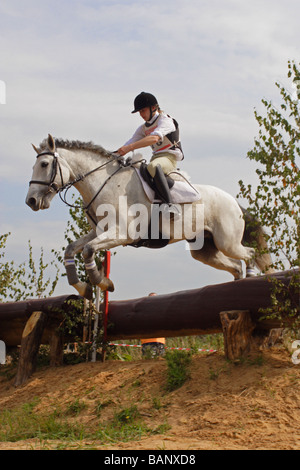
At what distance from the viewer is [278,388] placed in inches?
188

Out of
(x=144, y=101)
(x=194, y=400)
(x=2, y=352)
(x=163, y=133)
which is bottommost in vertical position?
(x=194, y=400)

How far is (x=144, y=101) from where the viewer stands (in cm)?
701

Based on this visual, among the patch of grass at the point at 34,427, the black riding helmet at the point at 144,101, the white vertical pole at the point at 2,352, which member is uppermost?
the black riding helmet at the point at 144,101

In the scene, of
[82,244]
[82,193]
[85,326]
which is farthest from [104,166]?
[85,326]

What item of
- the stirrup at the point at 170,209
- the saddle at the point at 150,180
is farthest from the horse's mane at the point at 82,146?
the stirrup at the point at 170,209

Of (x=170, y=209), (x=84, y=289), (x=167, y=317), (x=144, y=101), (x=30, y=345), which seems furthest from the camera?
(x=30, y=345)

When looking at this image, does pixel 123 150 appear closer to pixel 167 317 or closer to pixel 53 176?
pixel 53 176

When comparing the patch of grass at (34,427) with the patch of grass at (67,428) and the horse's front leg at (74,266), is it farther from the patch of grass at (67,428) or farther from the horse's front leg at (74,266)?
the horse's front leg at (74,266)

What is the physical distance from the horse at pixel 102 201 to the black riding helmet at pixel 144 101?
699 mm

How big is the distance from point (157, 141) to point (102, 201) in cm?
100

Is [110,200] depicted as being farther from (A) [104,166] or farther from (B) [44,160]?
(B) [44,160]

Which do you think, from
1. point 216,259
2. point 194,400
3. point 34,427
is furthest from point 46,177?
point 194,400

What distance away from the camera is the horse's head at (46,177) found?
21.7 ft

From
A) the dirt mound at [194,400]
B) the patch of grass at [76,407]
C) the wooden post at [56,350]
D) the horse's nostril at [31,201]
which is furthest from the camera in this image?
the wooden post at [56,350]
